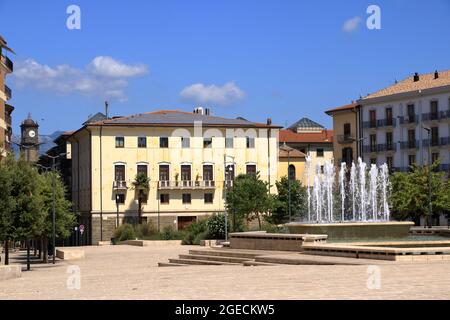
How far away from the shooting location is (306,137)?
96.7 metres

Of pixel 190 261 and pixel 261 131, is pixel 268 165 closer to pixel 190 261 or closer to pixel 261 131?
pixel 261 131

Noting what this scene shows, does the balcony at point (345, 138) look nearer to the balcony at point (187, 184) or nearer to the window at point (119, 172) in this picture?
the balcony at point (187, 184)

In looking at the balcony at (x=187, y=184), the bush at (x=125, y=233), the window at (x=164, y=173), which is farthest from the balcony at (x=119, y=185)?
the bush at (x=125, y=233)

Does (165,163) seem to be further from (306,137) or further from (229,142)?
(306,137)

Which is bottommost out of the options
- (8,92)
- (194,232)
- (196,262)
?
(196,262)

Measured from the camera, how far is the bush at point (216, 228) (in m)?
48.1

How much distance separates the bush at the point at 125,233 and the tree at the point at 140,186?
6436mm

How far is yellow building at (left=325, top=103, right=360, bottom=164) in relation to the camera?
73500 millimetres

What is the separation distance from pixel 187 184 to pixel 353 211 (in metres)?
30.0

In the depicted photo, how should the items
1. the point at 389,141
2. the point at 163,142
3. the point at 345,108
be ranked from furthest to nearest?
the point at 345,108, the point at 163,142, the point at 389,141

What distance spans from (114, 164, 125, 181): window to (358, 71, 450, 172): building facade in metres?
20.3

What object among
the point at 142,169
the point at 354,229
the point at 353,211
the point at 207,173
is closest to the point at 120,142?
the point at 142,169
